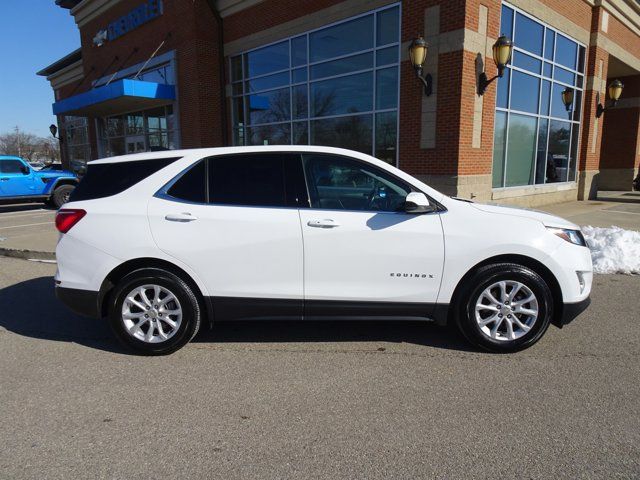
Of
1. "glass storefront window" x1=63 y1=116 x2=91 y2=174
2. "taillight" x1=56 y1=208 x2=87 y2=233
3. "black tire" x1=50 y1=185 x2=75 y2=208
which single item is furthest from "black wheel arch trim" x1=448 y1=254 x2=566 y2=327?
"glass storefront window" x1=63 y1=116 x2=91 y2=174

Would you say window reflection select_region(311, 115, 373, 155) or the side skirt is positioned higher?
window reflection select_region(311, 115, 373, 155)

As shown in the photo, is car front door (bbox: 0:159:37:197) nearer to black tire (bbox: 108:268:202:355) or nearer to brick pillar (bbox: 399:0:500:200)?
brick pillar (bbox: 399:0:500:200)

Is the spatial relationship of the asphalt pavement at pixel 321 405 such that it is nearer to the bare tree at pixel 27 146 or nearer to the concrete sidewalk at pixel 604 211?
the concrete sidewalk at pixel 604 211

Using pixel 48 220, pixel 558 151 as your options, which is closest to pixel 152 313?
pixel 48 220

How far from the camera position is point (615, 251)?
7035 millimetres

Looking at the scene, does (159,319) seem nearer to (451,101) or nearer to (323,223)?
(323,223)

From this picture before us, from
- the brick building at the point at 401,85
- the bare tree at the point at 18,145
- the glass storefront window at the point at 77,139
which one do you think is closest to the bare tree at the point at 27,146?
the bare tree at the point at 18,145

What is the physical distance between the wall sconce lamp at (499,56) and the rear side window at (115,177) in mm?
8375

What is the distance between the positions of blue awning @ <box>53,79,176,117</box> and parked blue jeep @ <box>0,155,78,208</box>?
362 cm

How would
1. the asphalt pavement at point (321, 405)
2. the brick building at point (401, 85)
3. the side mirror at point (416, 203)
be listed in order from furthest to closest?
the brick building at point (401, 85), the side mirror at point (416, 203), the asphalt pavement at point (321, 405)

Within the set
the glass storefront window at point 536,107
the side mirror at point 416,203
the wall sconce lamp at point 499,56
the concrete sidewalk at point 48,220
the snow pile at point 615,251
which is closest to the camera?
the side mirror at point 416,203

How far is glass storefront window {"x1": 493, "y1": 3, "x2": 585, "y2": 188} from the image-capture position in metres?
11.8

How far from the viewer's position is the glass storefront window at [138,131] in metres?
18.7

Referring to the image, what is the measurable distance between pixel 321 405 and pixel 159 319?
1.60 metres
